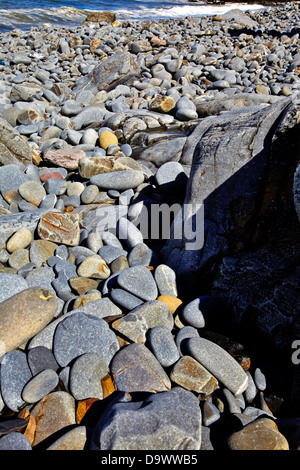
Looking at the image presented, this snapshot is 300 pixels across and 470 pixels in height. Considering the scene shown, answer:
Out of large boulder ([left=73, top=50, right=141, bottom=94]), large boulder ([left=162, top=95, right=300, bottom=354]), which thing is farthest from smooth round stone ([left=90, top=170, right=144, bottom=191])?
large boulder ([left=73, top=50, right=141, bottom=94])

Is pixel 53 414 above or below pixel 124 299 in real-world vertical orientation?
below

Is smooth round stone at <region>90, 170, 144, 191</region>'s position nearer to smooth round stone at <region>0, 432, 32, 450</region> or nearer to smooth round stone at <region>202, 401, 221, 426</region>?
smooth round stone at <region>202, 401, 221, 426</region>

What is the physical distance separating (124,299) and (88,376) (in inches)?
27.8

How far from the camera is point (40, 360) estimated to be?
2.32m

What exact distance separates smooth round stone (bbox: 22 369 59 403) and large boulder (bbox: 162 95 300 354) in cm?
128

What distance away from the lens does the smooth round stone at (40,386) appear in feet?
A: 6.89

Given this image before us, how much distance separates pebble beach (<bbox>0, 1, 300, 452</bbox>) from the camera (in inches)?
71.1

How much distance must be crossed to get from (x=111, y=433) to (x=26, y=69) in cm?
1140

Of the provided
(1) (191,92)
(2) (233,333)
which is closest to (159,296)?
(2) (233,333)

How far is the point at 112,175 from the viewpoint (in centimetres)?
432

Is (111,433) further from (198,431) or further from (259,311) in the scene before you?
(259,311)

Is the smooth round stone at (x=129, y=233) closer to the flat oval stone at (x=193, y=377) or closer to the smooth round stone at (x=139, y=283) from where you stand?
the smooth round stone at (x=139, y=283)

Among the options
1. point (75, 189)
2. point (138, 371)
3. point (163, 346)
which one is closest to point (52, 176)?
point (75, 189)

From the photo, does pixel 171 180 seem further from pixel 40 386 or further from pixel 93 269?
pixel 40 386
